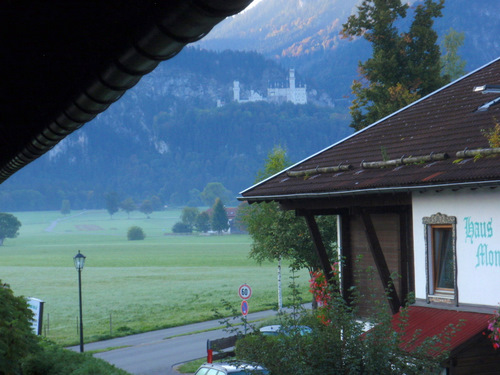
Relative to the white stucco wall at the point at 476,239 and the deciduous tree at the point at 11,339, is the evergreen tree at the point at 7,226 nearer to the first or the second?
the white stucco wall at the point at 476,239

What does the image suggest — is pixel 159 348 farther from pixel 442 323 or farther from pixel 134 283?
pixel 134 283

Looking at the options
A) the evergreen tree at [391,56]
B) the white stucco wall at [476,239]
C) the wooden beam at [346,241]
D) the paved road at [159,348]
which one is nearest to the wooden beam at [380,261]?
the white stucco wall at [476,239]

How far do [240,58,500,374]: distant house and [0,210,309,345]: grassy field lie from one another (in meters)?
2.20

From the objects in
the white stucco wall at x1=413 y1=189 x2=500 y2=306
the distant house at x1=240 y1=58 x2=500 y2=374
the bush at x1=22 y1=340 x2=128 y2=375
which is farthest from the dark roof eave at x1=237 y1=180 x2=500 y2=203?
the bush at x1=22 y1=340 x2=128 y2=375

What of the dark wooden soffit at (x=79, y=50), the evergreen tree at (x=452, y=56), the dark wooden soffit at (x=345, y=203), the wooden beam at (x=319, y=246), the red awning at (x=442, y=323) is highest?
the evergreen tree at (x=452, y=56)

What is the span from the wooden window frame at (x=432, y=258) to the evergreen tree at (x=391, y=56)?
17023 mm

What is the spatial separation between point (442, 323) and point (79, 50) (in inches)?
358

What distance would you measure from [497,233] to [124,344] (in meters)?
34.1

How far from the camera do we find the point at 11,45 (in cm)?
497

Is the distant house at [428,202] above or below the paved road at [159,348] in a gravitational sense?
above

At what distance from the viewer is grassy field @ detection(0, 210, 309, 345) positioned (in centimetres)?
5550

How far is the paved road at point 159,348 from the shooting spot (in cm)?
3192

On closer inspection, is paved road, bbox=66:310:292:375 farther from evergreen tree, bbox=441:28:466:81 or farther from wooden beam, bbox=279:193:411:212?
evergreen tree, bbox=441:28:466:81

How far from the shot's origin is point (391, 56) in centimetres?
3016
